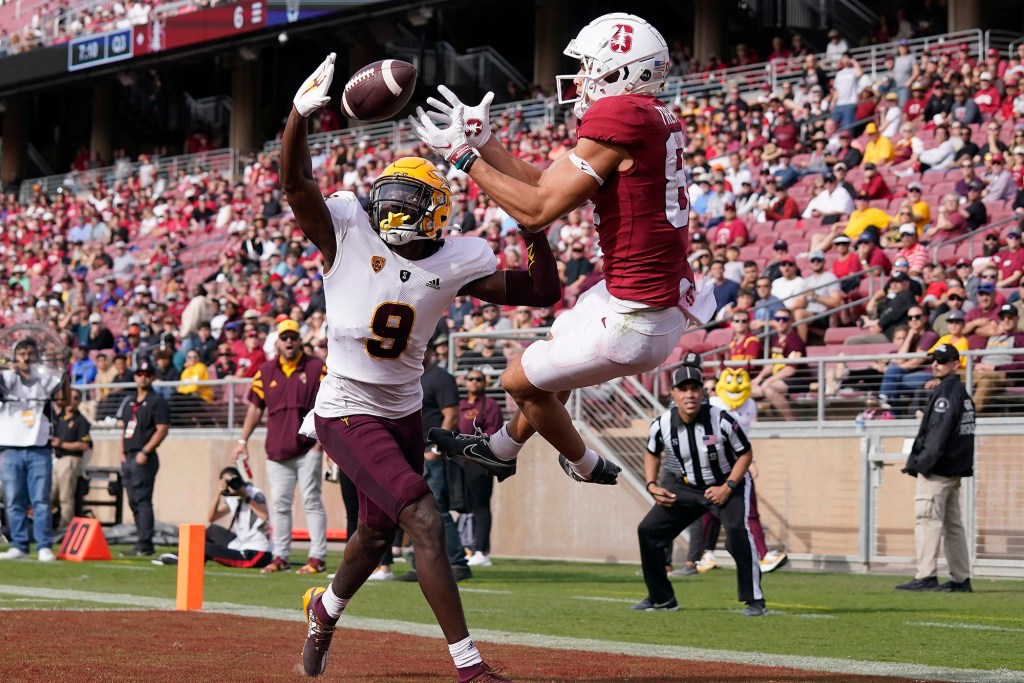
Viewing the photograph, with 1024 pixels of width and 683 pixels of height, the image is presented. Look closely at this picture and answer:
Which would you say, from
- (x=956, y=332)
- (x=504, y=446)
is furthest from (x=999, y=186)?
(x=504, y=446)

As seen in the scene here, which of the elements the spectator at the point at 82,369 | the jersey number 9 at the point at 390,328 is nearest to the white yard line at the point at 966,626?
the jersey number 9 at the point at 390,328

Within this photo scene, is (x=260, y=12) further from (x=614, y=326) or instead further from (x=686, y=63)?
(x=614, y=326)

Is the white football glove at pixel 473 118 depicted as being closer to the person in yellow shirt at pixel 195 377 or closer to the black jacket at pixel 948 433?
the black jacket at pixel 948 433

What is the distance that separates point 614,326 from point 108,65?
31641 millimetres

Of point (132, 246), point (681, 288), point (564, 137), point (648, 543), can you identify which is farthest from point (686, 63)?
point (681, 288)

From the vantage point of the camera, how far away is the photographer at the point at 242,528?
12969 mm

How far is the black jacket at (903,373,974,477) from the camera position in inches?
428

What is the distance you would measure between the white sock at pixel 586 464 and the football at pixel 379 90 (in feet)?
5.20

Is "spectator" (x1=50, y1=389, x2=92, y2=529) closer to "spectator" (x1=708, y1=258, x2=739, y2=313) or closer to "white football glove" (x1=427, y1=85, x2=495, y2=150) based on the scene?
"spectator" (x1=708, y1=258, x2=739, y2=313)

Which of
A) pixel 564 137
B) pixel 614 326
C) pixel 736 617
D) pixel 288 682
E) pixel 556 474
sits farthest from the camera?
pixel 564 137

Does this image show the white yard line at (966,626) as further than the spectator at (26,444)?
No

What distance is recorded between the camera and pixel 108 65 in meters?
34.6

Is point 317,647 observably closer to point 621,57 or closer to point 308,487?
point 621,57

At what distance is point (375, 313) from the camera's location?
18.8 ft
